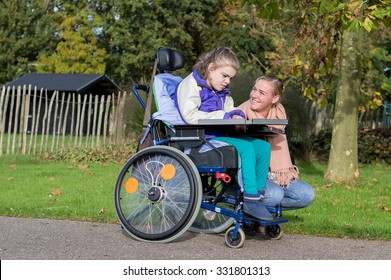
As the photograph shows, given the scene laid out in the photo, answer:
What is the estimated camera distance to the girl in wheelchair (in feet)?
17.2

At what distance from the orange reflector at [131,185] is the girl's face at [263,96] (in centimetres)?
112

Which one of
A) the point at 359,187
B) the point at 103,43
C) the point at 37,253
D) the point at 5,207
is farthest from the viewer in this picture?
the point at 103,43

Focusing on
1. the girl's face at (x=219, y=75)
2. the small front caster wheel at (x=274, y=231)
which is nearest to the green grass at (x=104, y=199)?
the small front caster wheel at (x=274, y=231)

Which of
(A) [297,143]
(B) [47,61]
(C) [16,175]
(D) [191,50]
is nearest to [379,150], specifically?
(A) [297,143]

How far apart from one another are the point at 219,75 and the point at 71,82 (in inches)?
1253

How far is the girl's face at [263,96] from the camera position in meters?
5.75

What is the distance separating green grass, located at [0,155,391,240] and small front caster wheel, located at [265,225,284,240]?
1.54 feet

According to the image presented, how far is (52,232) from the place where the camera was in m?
5.92

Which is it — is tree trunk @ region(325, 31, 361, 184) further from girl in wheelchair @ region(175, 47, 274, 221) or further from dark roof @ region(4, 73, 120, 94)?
dark roof @ region(4, 73, 120, 94)

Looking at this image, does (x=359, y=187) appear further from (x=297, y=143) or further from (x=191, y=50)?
(x=191, y=50)

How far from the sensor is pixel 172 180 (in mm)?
5406

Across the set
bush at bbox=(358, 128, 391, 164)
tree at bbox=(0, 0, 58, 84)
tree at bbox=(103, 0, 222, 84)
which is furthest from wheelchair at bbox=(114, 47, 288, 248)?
tree at bbox=(0, 0, 58, 84)

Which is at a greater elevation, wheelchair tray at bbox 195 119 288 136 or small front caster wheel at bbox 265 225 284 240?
wheelchair tray at bbox 195 119 288 136

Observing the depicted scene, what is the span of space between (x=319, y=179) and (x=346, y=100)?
4.41ft
